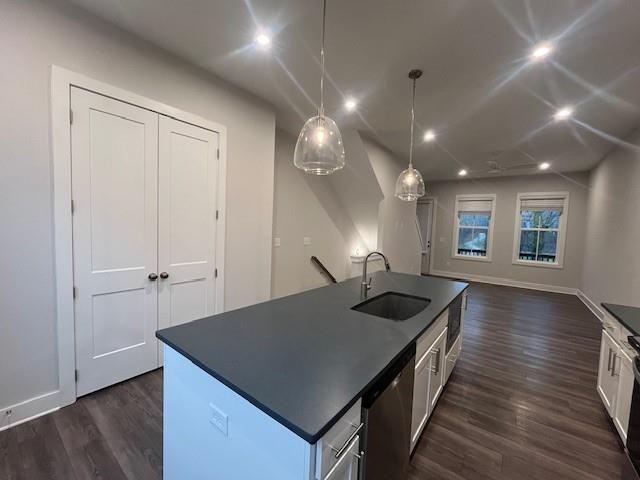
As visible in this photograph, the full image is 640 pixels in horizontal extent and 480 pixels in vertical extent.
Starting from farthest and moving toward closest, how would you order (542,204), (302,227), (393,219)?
(542,204) < (393,219) < (302,227)

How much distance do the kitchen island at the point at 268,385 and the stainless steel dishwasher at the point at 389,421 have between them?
0.07 m

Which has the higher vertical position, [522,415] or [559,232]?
[559,232]

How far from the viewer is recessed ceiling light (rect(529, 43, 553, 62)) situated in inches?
83.2

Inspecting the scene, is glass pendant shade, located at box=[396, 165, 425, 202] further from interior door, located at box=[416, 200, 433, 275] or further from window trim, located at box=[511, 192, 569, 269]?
interior door, located at box=[416, 200, 433, 275]

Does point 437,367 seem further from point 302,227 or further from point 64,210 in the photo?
point 302,227

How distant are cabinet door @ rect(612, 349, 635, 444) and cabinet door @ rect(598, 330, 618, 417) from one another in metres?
0.06

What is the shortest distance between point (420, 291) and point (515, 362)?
1.64m

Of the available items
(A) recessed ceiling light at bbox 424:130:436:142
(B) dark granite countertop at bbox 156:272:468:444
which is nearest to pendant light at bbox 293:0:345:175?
(B) dark granite countertop at bbox 156:272:468:444

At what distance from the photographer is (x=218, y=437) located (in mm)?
1011

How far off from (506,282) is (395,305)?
20.8 feet

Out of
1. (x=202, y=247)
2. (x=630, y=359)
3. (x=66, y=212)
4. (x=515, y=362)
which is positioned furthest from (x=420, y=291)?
(x=66, y=212)

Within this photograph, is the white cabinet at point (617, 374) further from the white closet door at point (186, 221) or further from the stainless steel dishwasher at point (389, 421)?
the white closet door at point (186, 221)

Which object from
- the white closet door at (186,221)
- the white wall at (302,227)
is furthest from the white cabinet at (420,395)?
the white wall at (302,227)

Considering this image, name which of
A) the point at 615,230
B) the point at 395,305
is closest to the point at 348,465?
the point at 395,305
